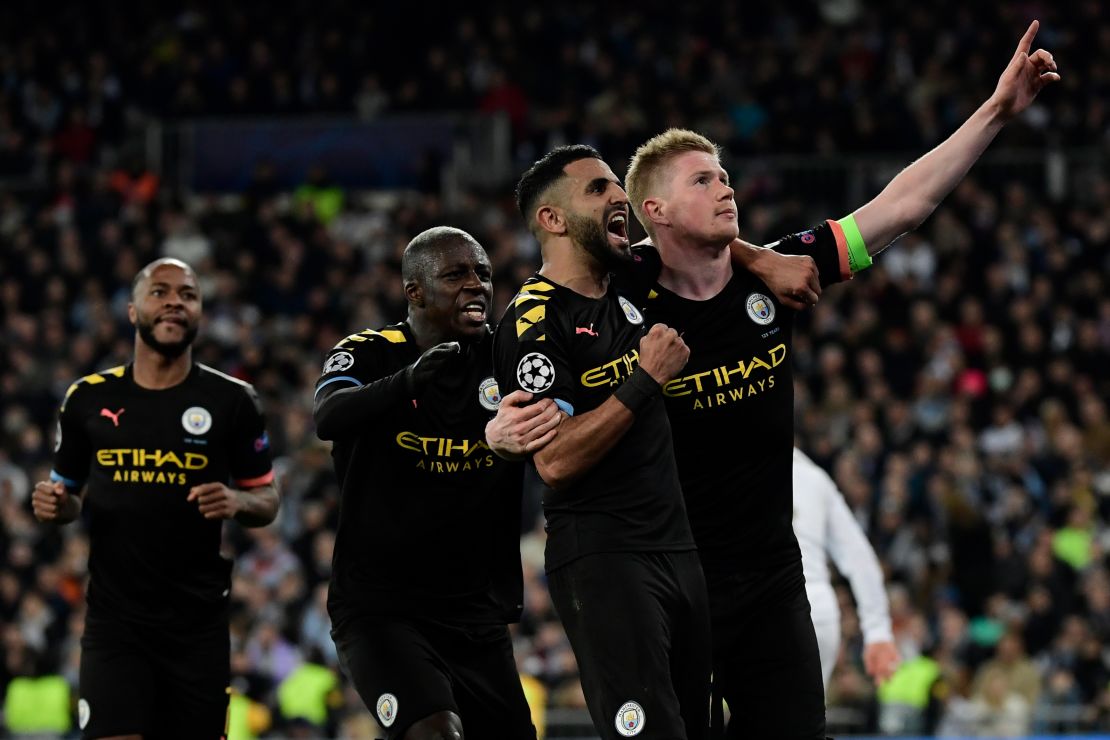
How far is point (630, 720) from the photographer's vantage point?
5520 mm

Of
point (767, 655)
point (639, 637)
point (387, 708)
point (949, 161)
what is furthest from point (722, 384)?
point (387, 708)

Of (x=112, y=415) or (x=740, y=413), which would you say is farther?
(x=112, y=415)

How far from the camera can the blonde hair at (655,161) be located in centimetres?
646

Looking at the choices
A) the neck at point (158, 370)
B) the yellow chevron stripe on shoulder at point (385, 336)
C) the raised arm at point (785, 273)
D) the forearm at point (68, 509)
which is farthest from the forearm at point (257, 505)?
the raised arm at point (785, 273)

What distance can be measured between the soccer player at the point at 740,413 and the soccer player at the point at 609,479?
15.8 inches

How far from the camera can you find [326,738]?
578 inches

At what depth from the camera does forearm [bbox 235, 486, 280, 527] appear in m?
7.86

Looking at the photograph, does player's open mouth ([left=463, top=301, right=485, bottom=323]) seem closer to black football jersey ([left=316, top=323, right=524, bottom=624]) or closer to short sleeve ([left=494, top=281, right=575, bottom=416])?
black football jersey ([left=316, top=323, right=524, bottom=624])

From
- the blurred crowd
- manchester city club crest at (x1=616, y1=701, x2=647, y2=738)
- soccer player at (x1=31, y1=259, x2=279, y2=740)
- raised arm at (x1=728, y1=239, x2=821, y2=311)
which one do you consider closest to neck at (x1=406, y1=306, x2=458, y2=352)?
raised arm at (x1=728, y1=239, x2=821, y2=311)

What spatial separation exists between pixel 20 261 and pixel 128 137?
3934mm

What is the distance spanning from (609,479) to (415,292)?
59.9 inches

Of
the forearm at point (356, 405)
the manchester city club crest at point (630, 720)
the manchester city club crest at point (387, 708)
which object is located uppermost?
the forearm at point (356, 405)

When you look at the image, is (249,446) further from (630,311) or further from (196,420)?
(630,311)

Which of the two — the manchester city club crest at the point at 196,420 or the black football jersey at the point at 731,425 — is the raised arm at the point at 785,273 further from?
the manchester city club crest at the point at 196,420
